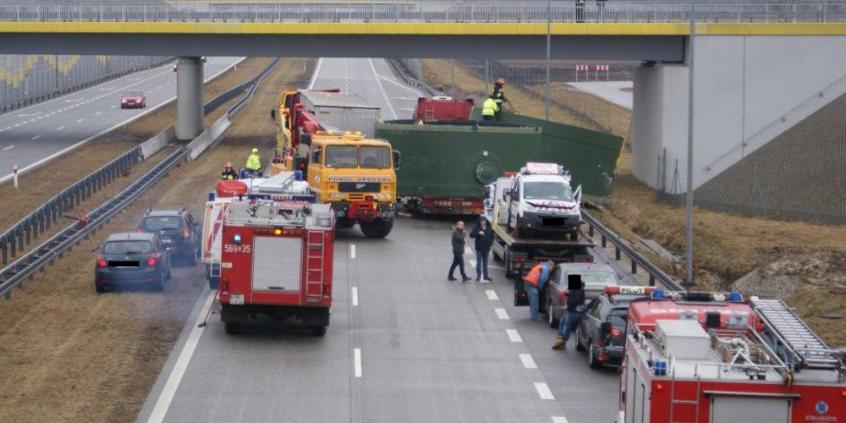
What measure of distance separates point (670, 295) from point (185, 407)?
7382 mm

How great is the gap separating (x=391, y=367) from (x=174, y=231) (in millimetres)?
12439

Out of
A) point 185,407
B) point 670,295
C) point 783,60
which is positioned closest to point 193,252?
point 185,407

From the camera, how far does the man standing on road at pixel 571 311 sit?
26.4 meters

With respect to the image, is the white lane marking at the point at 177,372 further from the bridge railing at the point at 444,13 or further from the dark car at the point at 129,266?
the bridge railing at the point at 444,13

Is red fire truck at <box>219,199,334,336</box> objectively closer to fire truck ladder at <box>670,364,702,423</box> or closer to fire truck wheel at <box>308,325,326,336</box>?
fire truck wheel at <box>308,325,326,336</box>

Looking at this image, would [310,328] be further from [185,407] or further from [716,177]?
[716,177]

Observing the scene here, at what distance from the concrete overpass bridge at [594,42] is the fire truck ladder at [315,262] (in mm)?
36421

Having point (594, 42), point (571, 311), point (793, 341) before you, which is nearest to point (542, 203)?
point (571, 311)

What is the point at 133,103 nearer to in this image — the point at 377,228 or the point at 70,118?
the point at 70,118

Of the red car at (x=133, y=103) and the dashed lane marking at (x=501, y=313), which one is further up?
the red car at (x=133, y=103)

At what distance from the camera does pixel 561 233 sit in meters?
35.2

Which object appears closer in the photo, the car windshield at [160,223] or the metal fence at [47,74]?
the car windshield at [160,223]

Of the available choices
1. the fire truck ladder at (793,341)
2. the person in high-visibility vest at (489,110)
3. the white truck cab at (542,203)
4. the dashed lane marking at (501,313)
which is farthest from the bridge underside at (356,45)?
the fire truck ladder at (793,341)

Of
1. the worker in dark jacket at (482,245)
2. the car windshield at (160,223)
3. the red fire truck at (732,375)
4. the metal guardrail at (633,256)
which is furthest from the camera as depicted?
the car windshield at (160,223)
